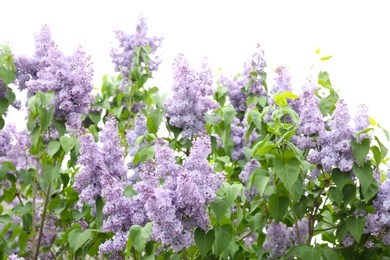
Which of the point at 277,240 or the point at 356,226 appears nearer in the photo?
the point at 356,226

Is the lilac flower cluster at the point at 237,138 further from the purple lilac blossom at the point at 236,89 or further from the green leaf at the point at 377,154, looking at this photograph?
the green leaf at the point at 377,154

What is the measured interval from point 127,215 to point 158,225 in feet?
0.85

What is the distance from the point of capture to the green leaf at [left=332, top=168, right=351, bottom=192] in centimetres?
300

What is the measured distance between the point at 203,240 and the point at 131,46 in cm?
218

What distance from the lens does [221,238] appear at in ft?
8.73

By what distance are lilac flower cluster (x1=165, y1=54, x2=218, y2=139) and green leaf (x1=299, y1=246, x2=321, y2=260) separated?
88cm

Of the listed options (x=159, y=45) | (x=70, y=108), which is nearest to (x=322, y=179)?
(x=70, y=108)

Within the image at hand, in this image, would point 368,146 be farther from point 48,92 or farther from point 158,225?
point 48,92

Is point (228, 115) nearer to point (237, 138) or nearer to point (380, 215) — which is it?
point (237, 138)

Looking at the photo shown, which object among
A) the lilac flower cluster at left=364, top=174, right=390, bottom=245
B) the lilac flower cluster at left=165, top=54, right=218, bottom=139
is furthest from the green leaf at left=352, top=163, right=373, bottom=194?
the lilac flower cluster at left=165, top=54, right=218, bottom=139

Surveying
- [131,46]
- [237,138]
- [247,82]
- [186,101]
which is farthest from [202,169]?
[131,46]

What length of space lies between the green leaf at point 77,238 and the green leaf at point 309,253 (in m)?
1.10

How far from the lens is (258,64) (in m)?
4.14

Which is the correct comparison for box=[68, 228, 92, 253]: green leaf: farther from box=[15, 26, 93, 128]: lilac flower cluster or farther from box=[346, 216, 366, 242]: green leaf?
box=[346, 216, 366, 242]: green leaf
